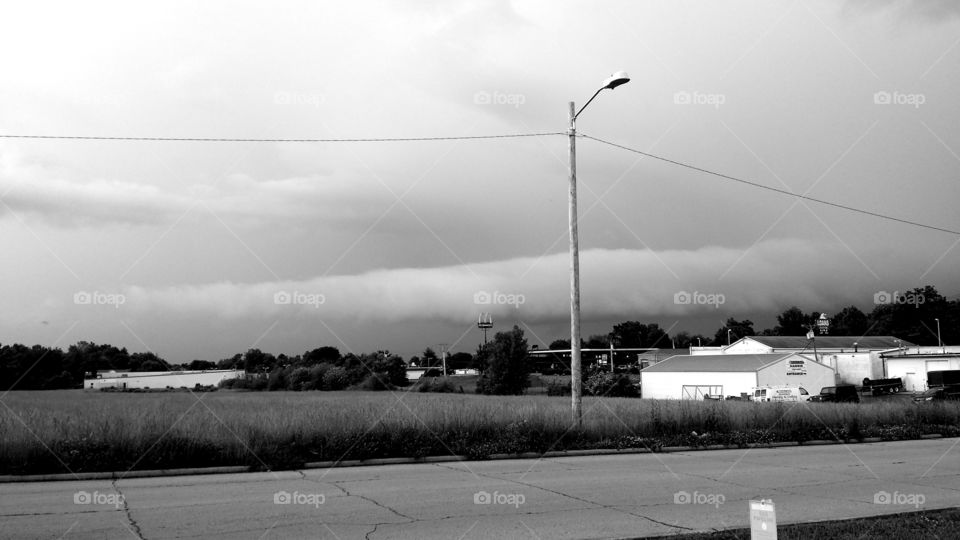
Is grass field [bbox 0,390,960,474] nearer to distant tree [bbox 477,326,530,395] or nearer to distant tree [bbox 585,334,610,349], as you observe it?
distant tree [bbox 477,326,530,395]

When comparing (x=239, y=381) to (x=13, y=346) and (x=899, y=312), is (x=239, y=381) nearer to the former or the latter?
(x=13, y=346)

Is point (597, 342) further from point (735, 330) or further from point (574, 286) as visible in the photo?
point (574, 286)

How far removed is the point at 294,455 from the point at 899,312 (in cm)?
14373

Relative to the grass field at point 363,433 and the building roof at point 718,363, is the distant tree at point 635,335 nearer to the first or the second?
the building roof at point 718,363

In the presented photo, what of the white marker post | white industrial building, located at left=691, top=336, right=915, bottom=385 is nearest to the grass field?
the white marker post

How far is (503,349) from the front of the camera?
94.8m

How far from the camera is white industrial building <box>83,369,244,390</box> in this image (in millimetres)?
81694

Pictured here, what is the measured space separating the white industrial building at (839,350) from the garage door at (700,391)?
15.9m

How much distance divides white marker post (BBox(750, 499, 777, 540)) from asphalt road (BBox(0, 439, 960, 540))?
13.5 ft

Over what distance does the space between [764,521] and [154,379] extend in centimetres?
9301

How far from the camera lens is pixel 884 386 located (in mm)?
69500

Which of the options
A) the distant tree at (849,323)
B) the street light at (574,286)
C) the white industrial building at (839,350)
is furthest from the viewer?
the distant tree at (849,323)

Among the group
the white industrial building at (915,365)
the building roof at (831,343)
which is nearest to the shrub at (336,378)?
the building roof at (831,343)

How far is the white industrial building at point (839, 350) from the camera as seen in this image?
8162 centimetres
